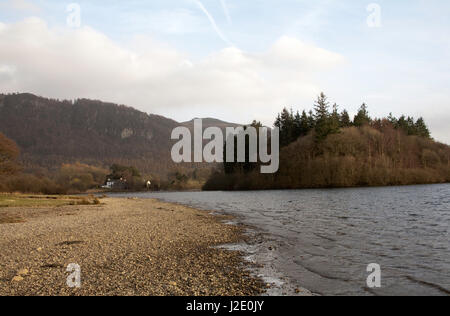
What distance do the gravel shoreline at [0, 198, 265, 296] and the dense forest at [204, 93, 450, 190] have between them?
77.5 meters

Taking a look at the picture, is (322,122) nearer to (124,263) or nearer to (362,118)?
(362,118)

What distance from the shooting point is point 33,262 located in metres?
11.9

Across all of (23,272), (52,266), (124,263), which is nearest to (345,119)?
(124,263)

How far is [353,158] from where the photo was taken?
89500 mm

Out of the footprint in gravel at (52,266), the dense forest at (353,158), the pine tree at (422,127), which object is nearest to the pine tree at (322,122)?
the dense forest at (353,158)

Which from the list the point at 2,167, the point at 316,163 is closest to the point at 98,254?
the point at 2,167

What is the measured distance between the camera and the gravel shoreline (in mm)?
9250

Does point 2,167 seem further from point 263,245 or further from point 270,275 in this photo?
point 270,275

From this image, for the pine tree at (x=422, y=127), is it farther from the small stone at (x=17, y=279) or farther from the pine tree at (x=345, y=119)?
the small stone at (x=17, y=279)

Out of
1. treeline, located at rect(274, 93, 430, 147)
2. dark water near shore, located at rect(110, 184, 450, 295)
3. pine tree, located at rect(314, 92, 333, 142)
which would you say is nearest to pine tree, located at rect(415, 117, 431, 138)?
treeline, located at rect(274, 93, 430, 147)

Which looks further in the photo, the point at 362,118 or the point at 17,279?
the point at 362,118

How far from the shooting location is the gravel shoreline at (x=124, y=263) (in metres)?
9.25

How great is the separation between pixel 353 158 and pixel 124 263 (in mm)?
86624

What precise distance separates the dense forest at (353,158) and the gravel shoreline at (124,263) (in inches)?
3050
